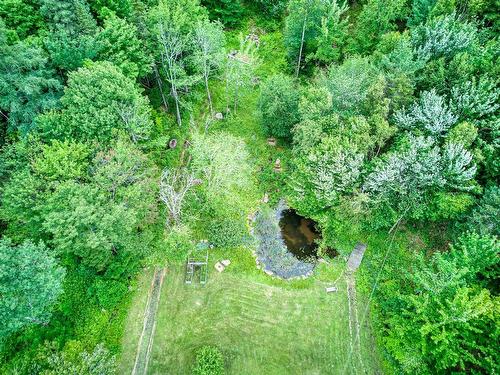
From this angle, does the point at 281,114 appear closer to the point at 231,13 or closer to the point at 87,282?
the point at 231,13

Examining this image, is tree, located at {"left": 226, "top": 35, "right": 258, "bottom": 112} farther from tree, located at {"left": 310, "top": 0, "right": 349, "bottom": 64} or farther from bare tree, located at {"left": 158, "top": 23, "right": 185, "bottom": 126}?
tree, located at {"left": 310, "top": 0, "right": 349, "bottom": 64}

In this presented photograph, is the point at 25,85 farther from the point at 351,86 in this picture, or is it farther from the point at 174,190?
the point at 351,86

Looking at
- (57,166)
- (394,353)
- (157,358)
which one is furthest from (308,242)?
(57,166)

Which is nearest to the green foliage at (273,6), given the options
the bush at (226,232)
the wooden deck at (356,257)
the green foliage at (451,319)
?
the bush at (226,232)

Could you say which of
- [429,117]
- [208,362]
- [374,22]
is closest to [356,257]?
[429,117]

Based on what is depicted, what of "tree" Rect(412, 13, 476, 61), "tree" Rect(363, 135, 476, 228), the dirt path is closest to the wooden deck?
"tree" Rect(363, 135, 476, 228)

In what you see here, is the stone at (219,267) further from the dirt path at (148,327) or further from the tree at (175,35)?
the tree at (175,35)
